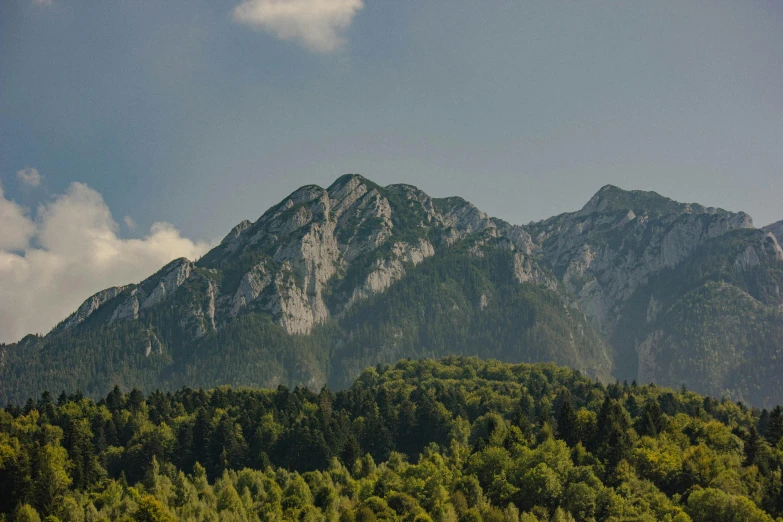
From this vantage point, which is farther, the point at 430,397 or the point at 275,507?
the point at 430,397

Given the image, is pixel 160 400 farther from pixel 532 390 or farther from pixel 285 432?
pixel 532 390

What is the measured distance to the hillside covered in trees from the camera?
344 ft

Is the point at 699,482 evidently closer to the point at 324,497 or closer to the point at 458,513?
the point at 458,513

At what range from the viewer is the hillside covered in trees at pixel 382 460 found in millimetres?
104875

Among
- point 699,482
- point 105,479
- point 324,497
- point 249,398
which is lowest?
point 699,482

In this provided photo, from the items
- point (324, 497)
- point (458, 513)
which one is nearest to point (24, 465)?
point (324, 497)

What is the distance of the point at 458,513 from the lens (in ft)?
345

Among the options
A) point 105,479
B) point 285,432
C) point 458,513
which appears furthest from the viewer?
point 285,432

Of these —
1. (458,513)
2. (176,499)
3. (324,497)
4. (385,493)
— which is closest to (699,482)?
(458,513)

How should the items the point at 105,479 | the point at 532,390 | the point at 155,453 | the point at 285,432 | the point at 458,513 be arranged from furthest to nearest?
the point at 532,390, the point at 285,432, the point at 155,453, the point at 105,479, the point at 458,513

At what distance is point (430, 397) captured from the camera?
606 feet

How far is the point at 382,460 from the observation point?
161000mm

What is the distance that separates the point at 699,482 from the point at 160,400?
11951 cm

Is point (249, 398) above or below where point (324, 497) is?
above
